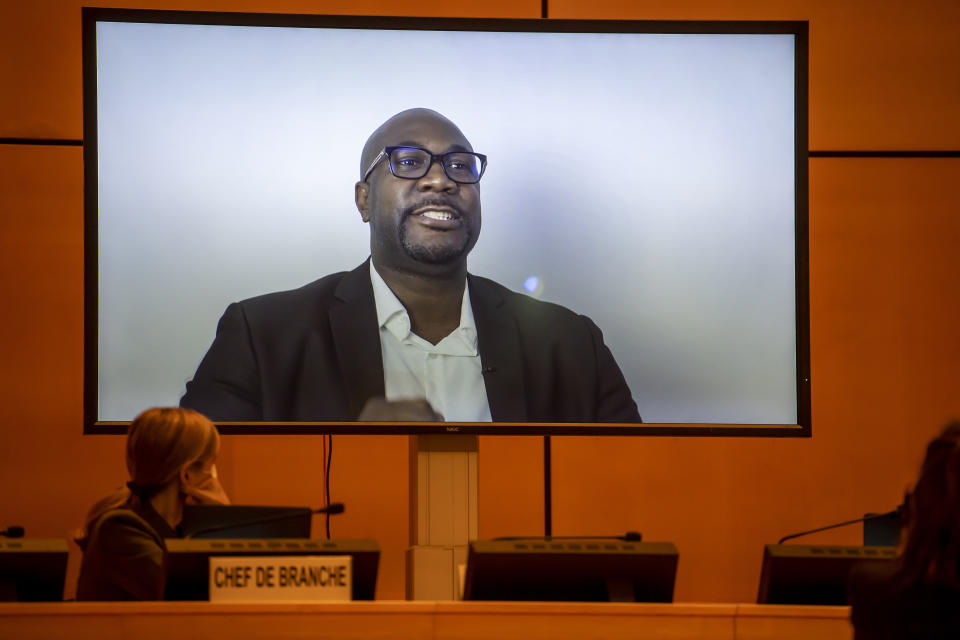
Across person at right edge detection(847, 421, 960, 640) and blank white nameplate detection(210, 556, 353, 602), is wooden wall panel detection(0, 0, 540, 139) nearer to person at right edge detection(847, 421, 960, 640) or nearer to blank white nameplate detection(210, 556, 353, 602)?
blank white nameplate detection(210, 556, 353, 602)

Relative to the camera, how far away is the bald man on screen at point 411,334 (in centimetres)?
340

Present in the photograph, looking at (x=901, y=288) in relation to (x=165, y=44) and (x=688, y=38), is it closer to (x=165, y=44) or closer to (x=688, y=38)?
(x=688, y=38)

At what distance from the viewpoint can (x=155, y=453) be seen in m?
2.49

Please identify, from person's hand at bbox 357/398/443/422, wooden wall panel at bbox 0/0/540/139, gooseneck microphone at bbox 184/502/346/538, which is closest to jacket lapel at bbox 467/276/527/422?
person's hand at bbox 357/398/443/422

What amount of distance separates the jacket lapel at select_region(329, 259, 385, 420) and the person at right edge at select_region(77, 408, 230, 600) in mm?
750

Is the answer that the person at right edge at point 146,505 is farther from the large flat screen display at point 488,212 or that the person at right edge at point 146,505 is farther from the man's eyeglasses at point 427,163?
the man's eyeglasses at point 427,163

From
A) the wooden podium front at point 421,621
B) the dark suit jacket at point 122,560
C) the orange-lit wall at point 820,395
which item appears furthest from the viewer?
the orange-lit wall at point 820,395

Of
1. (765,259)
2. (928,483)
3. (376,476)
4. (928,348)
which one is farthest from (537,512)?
(928,483)

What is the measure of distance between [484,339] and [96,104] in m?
1.43

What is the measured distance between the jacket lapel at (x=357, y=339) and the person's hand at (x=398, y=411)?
2 centimetres


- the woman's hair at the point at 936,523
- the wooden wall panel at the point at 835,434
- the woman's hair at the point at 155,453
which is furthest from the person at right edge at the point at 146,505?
the wooden wall panel at the point at 835,434

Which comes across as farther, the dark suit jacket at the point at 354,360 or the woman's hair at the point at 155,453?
the dark suit jacket at the point at 354,360

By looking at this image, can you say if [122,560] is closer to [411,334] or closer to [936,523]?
[411,334]

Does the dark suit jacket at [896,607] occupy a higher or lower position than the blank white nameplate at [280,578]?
higher
